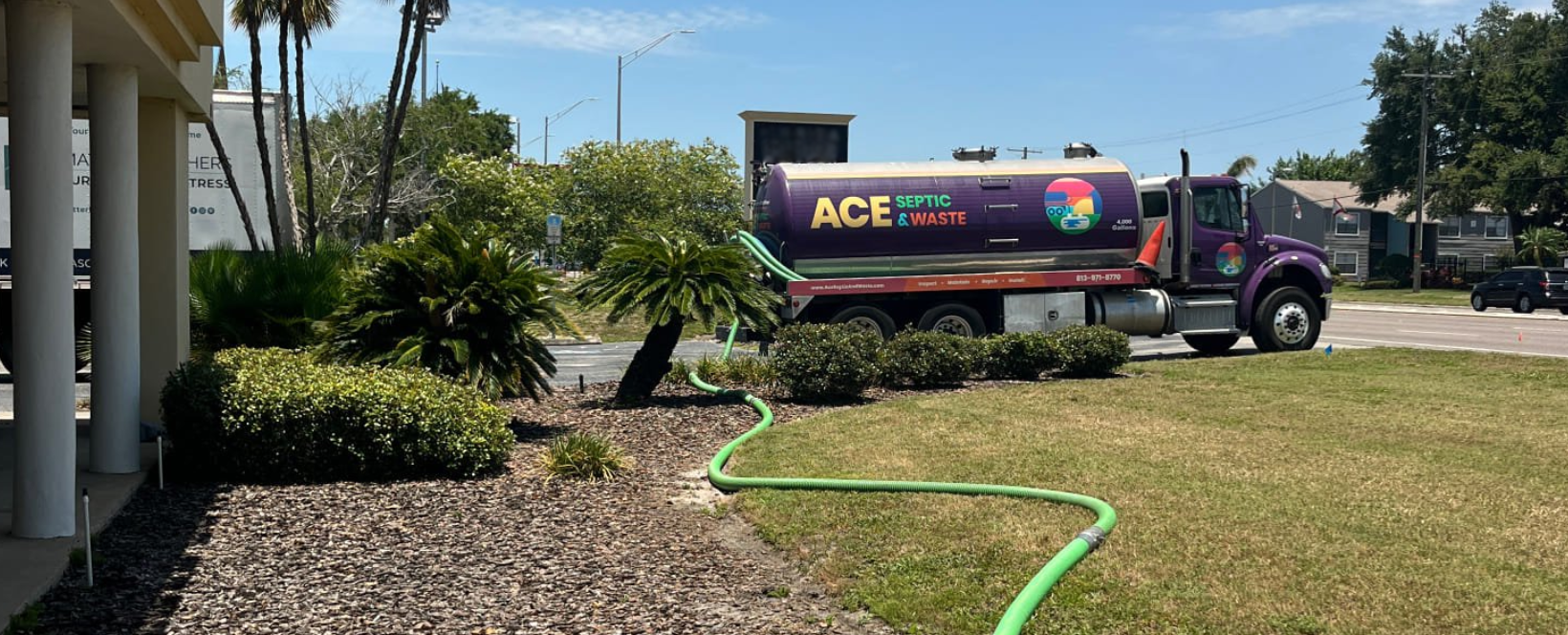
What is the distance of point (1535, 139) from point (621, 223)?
156 feet

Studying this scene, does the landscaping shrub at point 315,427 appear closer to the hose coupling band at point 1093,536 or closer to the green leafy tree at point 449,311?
the green leafy tree at point 449,311

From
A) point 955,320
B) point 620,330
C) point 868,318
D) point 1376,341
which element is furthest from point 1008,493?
point 620,330

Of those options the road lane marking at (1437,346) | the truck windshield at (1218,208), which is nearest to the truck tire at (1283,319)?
the truck windshield at (1218,208)

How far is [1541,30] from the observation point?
67250mm

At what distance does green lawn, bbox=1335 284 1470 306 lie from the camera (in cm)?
5294

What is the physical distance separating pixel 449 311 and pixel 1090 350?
8796 millimetres

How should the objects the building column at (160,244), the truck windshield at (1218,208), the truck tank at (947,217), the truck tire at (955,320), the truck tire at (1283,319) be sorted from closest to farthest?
1. the building column at (160,244)
2. the truck tank at (947,217)
3. the truck tire at (955,320)
4. the truck windshield at (1218,208)
5. the truck tire at (1283,319)

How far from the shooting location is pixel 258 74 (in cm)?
1909

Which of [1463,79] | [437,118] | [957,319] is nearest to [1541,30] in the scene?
[1463,79]

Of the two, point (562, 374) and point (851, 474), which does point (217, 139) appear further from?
point (851, 474)

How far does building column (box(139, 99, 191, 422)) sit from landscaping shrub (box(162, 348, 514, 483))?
1.09 meters

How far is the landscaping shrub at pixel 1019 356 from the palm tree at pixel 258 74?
856cm

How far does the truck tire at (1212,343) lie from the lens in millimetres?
22688

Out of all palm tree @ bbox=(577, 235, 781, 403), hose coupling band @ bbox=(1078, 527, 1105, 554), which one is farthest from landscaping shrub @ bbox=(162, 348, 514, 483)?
hose coupling band @ bbox=(1078, 527, 1105, 554)
